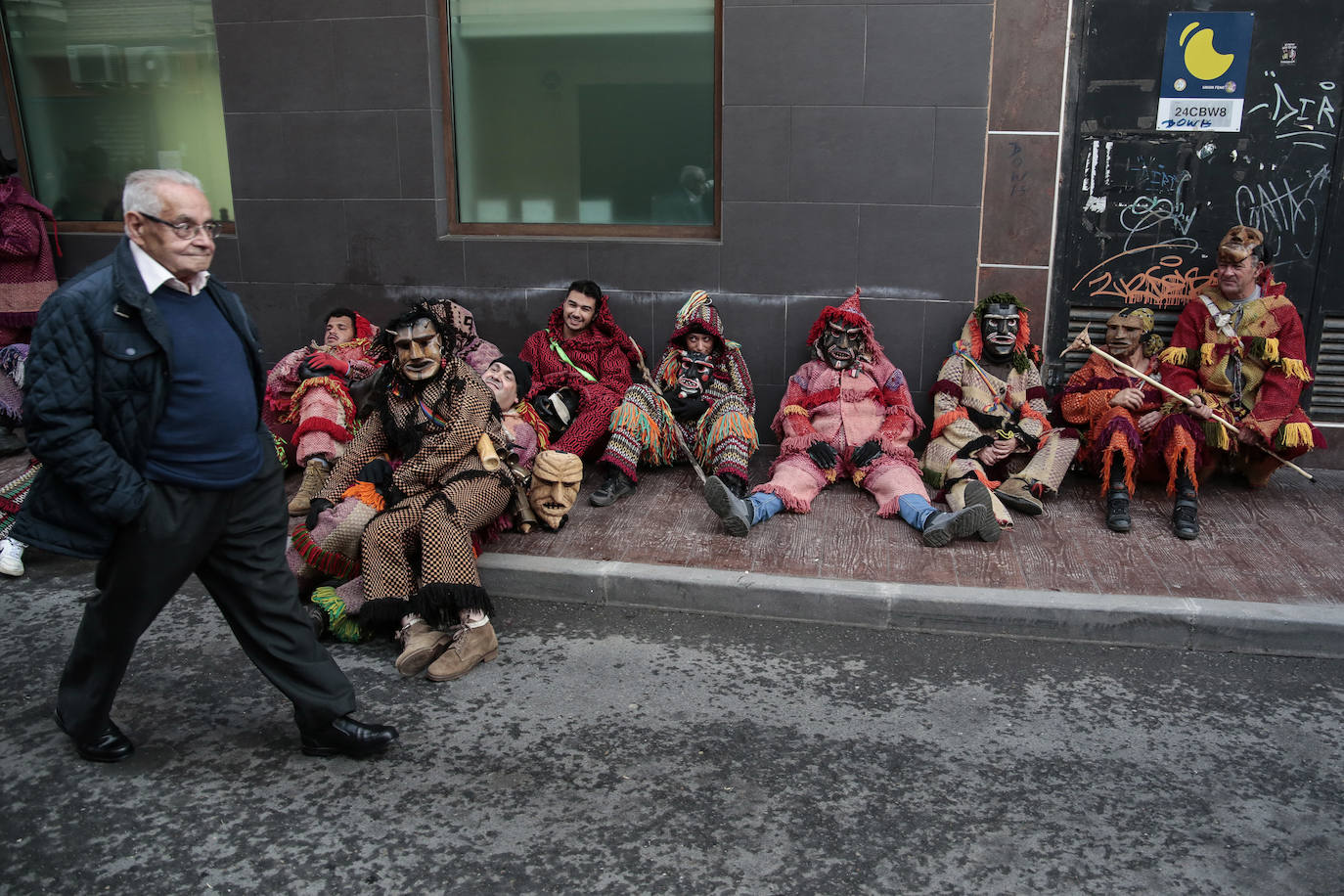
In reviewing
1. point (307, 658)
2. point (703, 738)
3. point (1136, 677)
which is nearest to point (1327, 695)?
point (1136, 677)

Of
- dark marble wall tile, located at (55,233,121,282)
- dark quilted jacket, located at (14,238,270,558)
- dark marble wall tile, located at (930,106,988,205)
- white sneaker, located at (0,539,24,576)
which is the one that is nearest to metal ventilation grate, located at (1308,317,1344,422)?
dark marble wall tile, located at (930,106,988,205)

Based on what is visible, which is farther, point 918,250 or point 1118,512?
point 918,250

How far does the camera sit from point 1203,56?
657 centimetres

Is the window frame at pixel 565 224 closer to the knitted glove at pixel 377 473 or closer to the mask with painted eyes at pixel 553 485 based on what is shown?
the mask with painted eyes at pixel 553 485

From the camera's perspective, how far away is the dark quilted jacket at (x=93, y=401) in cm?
320

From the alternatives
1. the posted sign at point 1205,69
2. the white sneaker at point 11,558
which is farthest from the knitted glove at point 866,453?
the white sneaker at point 11,558

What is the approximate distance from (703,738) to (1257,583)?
115 inches

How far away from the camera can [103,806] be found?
11.5 feet

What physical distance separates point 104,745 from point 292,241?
4933mm

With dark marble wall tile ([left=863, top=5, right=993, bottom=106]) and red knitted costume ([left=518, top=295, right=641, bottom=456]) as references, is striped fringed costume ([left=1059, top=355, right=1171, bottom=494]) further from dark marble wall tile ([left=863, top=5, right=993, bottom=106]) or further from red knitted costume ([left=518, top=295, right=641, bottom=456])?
red knitted costume ([left=518, top=295, right=641, bottom=456])

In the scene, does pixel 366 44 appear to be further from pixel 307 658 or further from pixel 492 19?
pixel 307 658

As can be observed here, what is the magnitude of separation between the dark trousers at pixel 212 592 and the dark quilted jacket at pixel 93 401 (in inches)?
4.5

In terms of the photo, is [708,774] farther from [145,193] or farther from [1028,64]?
[1028,64]

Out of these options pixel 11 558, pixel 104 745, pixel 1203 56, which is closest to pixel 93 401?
pixel 104 745
